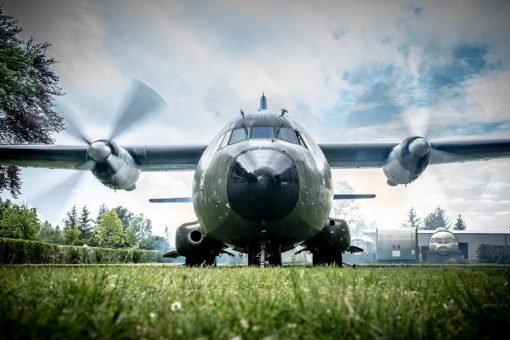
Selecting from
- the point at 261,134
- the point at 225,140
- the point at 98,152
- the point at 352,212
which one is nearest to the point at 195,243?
the point at 225,140

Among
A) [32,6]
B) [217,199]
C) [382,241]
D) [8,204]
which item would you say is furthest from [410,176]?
[8,204]

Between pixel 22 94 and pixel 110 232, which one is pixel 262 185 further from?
pixel 110 232

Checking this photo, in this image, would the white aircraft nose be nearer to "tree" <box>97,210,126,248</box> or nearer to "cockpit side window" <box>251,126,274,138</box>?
"cockpit side window" <box>251,126,274,138</box>

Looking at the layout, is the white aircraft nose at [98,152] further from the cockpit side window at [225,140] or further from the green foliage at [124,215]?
the green foliage at [124,215]

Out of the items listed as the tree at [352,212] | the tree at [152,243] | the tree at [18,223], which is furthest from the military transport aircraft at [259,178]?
the tree at [352,212]

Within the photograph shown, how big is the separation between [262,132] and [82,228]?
94798 mm

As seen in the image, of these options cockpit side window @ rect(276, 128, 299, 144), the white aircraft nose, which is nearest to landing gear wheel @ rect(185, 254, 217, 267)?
the white aircraft nose

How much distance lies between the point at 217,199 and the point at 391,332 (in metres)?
5.41

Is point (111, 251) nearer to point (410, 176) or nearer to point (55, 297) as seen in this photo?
point (410, 176)

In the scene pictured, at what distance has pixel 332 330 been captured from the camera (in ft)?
5.37

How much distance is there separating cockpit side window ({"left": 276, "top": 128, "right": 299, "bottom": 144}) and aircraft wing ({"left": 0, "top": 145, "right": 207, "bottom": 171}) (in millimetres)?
5844

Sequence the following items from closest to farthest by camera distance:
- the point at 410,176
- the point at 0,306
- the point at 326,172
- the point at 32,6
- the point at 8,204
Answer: the point at 0,306 → the point at 326,172 → the point at 410,176 → the point at 32,6 → the point at 8,204

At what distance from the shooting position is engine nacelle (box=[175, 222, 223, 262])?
31.8ft

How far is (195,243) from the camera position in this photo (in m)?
9.69
